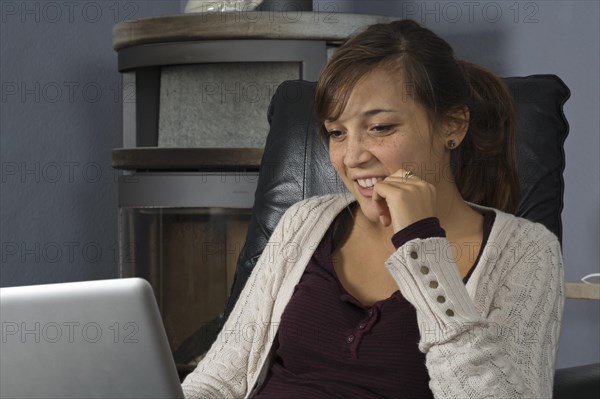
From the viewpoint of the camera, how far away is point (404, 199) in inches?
49.9

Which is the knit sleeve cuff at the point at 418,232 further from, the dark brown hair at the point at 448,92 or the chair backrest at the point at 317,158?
the chair backrest at the point at 317,158

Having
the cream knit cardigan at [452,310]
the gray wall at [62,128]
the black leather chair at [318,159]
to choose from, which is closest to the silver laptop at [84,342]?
the cream knit cardigan at [452,310]

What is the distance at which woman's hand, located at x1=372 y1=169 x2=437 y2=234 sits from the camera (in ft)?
4.15

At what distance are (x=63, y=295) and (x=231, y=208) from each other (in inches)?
67.3

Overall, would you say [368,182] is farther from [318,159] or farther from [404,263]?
[318,159]

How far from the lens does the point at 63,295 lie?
751 millimetres

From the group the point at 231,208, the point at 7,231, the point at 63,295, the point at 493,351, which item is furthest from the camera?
the point at 7,231

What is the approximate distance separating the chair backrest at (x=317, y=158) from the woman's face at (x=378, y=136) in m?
0.27

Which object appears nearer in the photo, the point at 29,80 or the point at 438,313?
the point at 438,313

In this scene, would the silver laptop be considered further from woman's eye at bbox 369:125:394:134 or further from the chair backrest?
the chair backrest

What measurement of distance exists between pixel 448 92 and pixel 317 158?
13.8 inches

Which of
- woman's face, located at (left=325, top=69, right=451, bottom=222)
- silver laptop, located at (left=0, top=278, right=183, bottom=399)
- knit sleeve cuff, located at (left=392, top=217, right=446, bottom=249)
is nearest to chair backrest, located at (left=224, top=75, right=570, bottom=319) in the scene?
woman's face, located at (left=325, top=69, right=451, bottom=222)

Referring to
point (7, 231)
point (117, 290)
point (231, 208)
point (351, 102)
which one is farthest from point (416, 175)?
point (7, 231)

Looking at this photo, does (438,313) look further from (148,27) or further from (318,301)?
(148,27)
